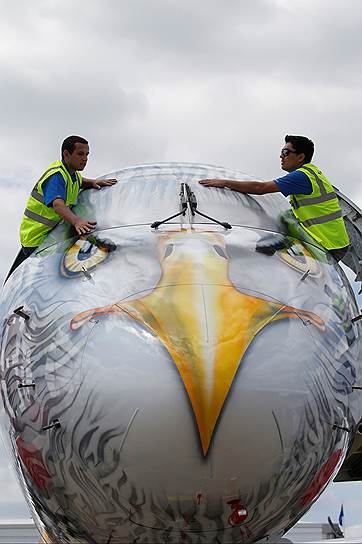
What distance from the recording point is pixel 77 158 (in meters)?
8.62

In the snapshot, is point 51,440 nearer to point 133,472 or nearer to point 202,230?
point 133,472

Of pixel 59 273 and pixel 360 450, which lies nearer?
pixel 59 273

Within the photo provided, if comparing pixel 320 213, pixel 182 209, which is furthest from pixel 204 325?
pixel 320 213

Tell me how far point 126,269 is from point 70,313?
0.50m

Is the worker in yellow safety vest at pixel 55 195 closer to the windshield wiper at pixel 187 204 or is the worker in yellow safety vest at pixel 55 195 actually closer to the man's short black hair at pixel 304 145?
the windshield wiper at pixel 187 204

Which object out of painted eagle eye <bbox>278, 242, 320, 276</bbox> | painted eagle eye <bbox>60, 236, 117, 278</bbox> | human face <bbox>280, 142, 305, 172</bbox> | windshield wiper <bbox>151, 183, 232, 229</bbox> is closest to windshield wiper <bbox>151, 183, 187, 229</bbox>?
windshield wiper <bbox>151, 183, 232, 229</bbox>

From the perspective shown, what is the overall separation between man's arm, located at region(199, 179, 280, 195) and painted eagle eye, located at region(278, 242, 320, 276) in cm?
79

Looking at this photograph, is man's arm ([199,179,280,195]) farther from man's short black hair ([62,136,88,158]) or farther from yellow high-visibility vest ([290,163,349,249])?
man's short black hair ([62,136,88,158])

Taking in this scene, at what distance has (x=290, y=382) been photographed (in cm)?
593

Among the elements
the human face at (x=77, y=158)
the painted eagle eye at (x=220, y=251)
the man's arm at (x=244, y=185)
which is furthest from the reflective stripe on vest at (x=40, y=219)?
the painted eagle eye at (x=220, y=251)

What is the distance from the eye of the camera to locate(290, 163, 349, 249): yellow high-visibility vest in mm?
8148

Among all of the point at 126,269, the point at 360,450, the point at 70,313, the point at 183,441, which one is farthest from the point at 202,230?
the point at 360,450

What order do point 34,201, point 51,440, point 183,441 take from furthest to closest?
point 34,201 < point 51,440 < point 183,441

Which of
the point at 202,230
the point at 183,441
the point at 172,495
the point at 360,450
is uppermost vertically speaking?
the point at 202,230
